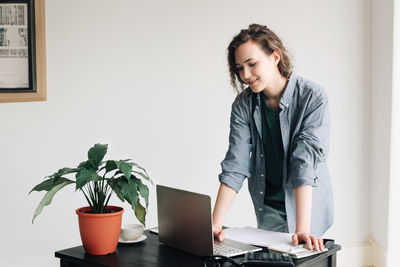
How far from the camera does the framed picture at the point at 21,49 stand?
315 centimetres

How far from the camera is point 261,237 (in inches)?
72.1

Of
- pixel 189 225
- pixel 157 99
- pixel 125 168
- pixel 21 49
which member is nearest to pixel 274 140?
pixel 189 225

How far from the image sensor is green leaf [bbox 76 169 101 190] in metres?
1.60

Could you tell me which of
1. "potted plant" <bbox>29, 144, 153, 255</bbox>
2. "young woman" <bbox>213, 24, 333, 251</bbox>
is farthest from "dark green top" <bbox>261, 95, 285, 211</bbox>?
"potted plant" <bbox>29, 144, 153, 255</bbox>

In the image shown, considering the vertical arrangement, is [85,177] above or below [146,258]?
above

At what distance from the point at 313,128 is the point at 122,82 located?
66.1 inches

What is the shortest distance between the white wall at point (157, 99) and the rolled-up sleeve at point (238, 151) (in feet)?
4.33

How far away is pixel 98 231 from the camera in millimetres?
1679

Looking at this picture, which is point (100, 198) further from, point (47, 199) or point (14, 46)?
point (14, 46)

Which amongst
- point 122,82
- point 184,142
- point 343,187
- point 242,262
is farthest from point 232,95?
point 242,262

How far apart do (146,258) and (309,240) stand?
1.76ft

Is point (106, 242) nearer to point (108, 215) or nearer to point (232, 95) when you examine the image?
point (108, 215)

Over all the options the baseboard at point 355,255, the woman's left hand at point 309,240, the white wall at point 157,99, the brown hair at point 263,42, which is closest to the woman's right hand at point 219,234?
the woman's left hand at point 309,240

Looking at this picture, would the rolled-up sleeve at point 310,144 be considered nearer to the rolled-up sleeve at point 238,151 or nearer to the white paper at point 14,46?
the rolled-up sleeve at point 238,151
